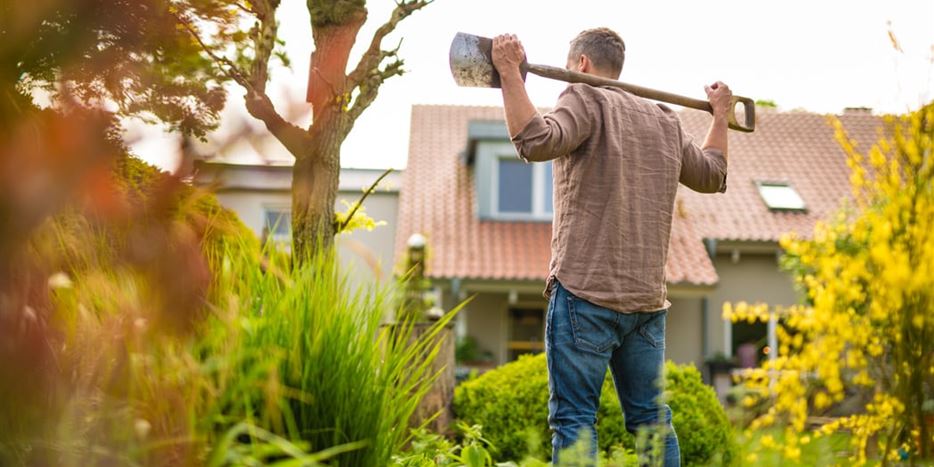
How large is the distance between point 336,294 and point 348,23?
1.57 m

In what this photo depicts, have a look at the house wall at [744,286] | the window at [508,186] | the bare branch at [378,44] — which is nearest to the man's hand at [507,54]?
the bare branch at [378,44]

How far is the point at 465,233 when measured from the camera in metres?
14.0

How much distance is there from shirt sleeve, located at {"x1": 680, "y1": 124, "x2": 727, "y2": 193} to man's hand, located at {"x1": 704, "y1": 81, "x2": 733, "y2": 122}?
5.0 inches

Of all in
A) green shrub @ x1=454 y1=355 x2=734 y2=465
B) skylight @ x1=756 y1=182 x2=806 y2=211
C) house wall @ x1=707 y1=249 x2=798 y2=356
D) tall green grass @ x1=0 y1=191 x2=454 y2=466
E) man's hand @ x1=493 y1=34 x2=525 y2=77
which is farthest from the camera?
skylight @ x1=756 y1=182 x2=806 y2=211

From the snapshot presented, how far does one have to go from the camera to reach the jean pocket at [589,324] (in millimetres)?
2559

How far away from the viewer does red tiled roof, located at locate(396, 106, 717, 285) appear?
13.1 m

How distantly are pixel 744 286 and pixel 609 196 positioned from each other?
11.9 metres

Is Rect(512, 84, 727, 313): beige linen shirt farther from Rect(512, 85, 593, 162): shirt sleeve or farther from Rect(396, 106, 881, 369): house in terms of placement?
Rect(396, 106, 881, 369): house

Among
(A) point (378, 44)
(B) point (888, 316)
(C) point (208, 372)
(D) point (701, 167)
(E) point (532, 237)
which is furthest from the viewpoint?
(E) point (532, 237)

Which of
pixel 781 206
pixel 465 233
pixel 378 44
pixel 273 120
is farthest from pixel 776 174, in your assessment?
pixel 273 120

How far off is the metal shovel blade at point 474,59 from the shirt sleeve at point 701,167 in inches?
27.1

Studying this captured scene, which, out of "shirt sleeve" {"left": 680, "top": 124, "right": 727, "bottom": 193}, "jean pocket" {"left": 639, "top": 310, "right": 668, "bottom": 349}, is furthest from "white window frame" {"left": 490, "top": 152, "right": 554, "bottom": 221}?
"jean pocket" {"left": 639, "top": 310, "right": 668, "bottom": 349}

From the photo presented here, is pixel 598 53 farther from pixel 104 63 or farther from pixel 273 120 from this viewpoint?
pixel 104 63

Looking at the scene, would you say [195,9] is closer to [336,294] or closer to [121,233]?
[121,233]
